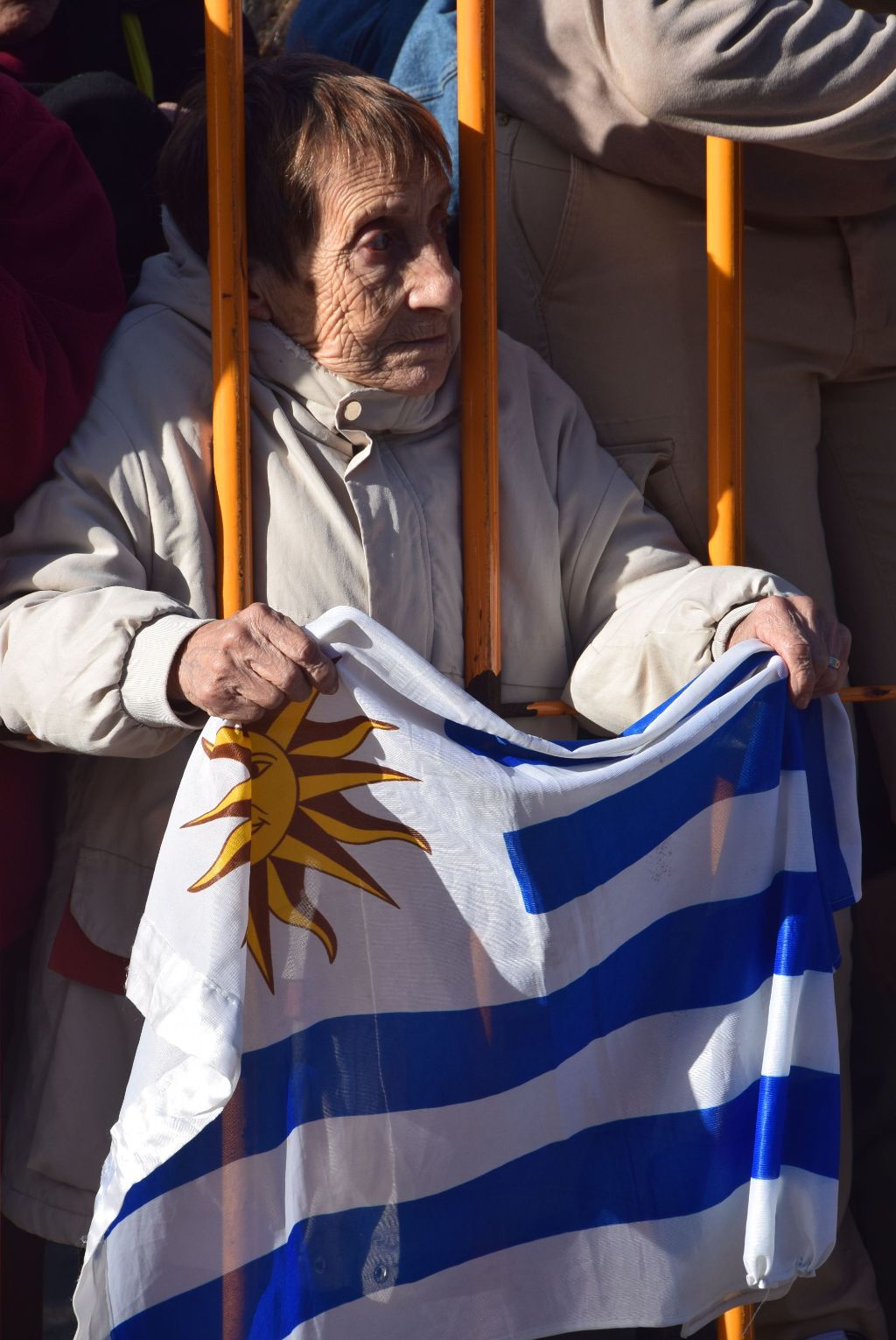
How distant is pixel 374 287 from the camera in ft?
6.66

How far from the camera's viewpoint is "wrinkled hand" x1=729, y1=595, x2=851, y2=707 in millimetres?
1943

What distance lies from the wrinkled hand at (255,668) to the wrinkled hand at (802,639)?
23.3 inches

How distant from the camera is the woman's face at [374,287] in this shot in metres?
2.02

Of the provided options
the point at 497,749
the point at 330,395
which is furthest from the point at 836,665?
the point at 330,395

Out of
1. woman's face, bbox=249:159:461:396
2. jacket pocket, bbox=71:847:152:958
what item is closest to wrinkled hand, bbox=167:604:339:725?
jacket pocket, bbox=71:847:152:958

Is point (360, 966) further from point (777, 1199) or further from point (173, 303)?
point (173, 303)

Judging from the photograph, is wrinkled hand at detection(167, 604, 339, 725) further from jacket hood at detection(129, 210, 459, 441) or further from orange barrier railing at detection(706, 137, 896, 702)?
orange barrier railing at detection(706, 137, 896, 702)

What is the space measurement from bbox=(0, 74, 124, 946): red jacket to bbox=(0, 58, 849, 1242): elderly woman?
38mm

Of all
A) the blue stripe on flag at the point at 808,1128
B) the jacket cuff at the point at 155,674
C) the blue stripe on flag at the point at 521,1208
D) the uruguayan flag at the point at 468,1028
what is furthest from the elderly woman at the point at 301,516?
the blue stripe on flag at the point at 808,1128

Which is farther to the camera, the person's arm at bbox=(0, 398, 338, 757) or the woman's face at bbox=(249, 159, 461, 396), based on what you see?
the woman's face at bbox=(249, 159, 461, 396)

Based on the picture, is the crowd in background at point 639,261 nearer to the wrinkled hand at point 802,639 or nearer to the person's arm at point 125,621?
the person's arm at point 125,621

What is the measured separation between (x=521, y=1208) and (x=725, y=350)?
1.15m

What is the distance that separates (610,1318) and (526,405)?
1154 mm

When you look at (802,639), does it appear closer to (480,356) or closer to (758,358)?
(480,356)
